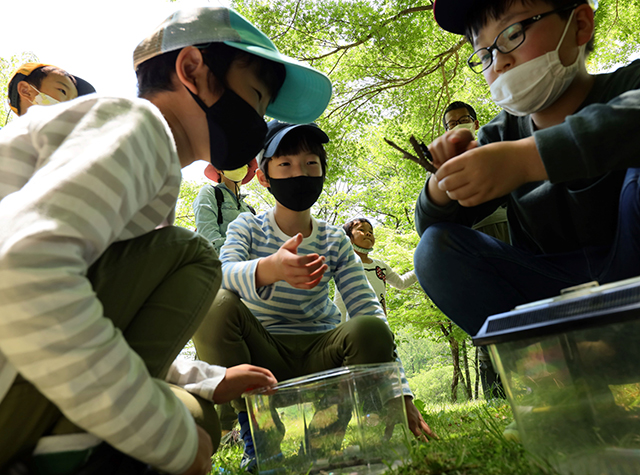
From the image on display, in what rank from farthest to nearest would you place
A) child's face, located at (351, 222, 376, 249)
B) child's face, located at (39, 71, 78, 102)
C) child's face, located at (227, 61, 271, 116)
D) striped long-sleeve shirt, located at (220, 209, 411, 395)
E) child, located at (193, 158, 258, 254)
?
1. child's face, located at (351, 222, 376, 249)
2. child, located at (193, 158, 258, 254)
3. child's face, located at (39, 71, 78, 102)
4. striped long-sleeve shirt, located at (220, 209, 411, 395)
5. child's face, located at (227, 61, 271, 116)

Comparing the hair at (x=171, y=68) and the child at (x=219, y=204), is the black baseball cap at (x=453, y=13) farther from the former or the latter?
the child at (x=219, y=204)

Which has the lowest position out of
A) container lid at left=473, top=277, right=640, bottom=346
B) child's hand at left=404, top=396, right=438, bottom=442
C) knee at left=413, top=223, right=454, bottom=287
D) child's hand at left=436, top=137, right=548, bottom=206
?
child's hand at left=404, top=396, right=438, bottom=442

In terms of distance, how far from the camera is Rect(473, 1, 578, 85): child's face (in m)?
1.63

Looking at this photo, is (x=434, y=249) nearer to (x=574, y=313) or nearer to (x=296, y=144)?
(x=574, y=313)

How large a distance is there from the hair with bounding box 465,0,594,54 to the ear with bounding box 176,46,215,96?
1108 millimetres

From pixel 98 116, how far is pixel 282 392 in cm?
88

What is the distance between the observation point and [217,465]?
1.70 metres

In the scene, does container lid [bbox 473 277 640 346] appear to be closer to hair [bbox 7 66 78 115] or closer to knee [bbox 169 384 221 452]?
knee [bbox 169 384 221 452]

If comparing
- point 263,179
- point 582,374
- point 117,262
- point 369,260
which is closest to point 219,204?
point 263,179

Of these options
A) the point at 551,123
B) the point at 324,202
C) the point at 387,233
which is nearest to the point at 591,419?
the point at 551,123

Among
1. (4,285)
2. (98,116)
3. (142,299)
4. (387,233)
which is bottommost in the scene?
(387,233)

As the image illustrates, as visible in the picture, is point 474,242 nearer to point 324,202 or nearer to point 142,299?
point 142,299

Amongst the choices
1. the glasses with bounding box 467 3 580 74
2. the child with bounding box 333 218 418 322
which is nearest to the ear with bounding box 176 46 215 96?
the glasses with bounding box 467 3 580 74

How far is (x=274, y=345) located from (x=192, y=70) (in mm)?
1152
